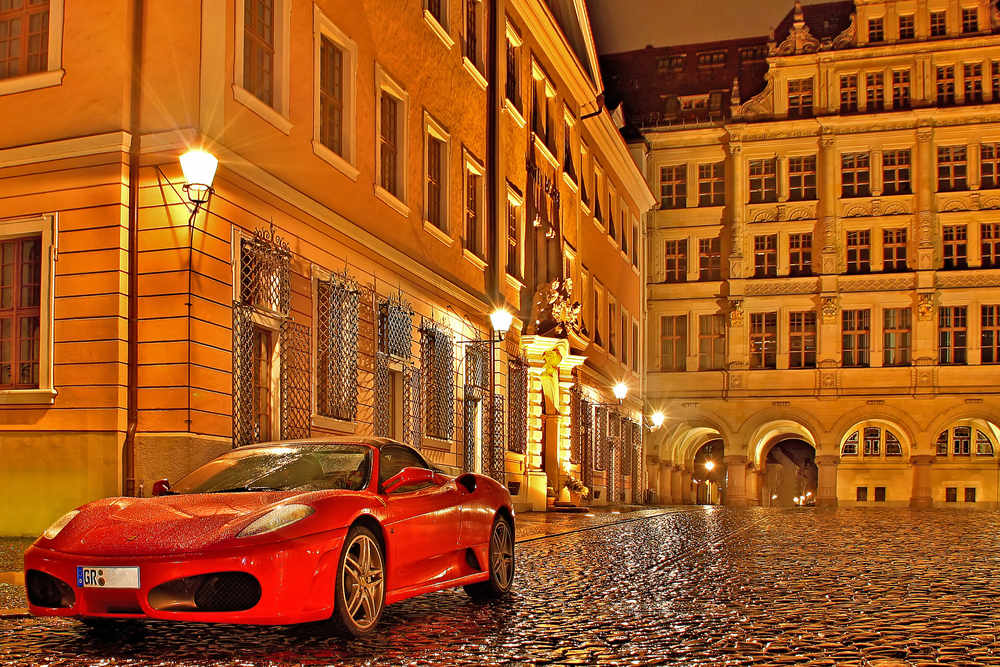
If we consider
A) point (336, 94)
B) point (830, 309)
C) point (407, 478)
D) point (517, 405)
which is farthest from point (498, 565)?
point (830, 309)

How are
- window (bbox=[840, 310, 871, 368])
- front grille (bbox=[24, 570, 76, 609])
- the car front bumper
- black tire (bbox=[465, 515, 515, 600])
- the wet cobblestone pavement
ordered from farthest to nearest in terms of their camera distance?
window (bbox=[840, 310, 871, 368]) < black tire (bbox=[465, 515, 515, 600]) < front grille (bbox=[24, 570, 76, 609]) < the wet cobblestone pavement < the car front bumper

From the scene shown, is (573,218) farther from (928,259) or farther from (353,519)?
(353,519)

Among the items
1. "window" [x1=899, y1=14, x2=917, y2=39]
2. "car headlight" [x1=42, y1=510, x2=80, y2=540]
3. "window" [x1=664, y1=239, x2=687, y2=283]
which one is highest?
"window" [x1=899, y1=14, x2=917, y2=39]

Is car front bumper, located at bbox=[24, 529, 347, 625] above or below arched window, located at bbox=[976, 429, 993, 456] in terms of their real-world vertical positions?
above

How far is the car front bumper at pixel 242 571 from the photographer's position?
6.75m

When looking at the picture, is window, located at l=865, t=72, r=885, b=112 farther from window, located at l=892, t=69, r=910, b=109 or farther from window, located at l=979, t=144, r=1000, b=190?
window, located at l=979, t=144, r=1000, b=190

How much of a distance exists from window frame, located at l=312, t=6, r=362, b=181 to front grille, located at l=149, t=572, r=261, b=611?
36.8 ft

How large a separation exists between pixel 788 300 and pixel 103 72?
146ft

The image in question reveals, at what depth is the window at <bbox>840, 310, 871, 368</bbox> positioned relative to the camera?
54.6 meters

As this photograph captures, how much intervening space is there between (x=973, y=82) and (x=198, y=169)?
48.0m

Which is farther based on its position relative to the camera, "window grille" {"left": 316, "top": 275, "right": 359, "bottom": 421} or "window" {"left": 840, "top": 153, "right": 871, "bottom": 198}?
"window" {"left": 840, "top": 153, "right": 871, "bottom": 198}

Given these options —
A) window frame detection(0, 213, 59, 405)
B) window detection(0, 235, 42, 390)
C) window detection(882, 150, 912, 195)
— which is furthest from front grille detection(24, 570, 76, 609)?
window detection(882, 150, 912, 195)

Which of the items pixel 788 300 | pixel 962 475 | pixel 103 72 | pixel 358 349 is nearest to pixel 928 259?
pixel 788 300

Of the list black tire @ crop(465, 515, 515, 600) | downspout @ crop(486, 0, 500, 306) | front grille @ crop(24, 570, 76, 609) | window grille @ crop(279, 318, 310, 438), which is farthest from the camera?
downspout @ crop(486, 0, 500, 306)
